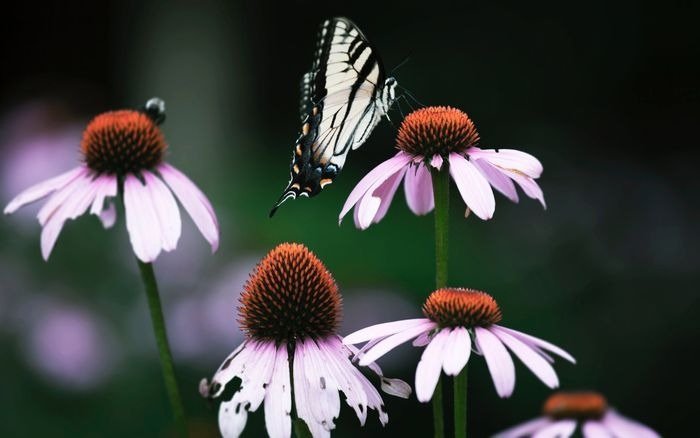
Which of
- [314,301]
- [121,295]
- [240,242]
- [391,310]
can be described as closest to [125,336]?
[121,295]

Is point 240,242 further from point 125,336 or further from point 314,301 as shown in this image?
point 314,301

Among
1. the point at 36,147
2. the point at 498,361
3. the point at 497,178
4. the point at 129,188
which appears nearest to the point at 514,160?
the point at 497,178

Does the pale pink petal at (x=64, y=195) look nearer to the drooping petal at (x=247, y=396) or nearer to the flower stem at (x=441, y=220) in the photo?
the drooping petal at (x=247, y=396)

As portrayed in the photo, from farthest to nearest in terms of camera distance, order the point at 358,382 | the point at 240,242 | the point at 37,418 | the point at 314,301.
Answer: the point at 240,242
the point at 37,418
the point at 314,301
the point at 358,382

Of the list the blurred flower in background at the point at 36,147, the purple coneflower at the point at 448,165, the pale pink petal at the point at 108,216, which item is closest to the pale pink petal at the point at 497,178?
the purple coneflower at the point at 448,165

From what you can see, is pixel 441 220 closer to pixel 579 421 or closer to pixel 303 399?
pixel 303 399

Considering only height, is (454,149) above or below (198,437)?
above
